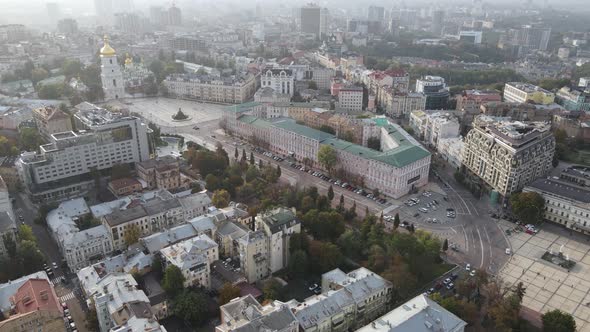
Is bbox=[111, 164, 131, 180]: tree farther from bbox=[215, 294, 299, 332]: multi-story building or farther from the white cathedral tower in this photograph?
the white cathedral tower

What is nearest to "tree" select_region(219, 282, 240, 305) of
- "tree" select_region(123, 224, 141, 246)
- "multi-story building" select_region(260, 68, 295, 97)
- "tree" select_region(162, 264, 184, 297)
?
"tree" select_region(162, 264, 184, 297)

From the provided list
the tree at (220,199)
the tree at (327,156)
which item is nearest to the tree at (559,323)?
the tree at (220,199)

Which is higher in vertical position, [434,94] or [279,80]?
[279,80]

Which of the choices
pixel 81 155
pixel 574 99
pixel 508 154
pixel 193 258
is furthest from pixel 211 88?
pixel 574 99

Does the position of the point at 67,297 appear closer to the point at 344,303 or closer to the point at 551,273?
the point at 344,303

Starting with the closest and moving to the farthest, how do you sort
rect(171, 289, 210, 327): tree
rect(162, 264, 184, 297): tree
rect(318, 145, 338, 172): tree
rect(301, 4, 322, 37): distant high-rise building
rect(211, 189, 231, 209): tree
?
rect(171, 289, 210, 327): tree → rect(162, 264, 184, 297): tree → rect(211, 189, 231, 209): tree → rect(318, 145, 338, 172): tree → rect(301, 4, 322, 37): distant high-rise building

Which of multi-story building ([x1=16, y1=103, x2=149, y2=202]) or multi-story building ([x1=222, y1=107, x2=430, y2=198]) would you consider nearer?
multi-story building ([x1=16, y1=103, x2=149, y2=202])
